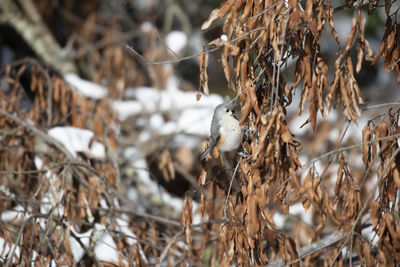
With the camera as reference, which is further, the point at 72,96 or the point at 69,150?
the point at 72,96

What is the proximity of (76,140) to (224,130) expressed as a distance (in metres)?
1.48

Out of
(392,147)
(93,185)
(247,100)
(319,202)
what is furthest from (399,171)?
(93,185)

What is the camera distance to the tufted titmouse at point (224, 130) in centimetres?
A: 169

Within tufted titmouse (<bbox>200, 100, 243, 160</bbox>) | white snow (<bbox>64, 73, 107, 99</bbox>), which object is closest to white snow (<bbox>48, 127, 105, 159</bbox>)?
white snow (<bbox>64, 73, 107, 99</bbox>)

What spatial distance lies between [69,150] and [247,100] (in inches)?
66.2

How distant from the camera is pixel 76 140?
2904mm

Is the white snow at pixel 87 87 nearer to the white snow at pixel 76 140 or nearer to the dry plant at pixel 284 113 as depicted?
the white snow at pixel 76 140

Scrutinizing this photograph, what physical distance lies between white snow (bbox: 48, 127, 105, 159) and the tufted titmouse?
53.1 inches

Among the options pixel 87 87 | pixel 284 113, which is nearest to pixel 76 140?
pixel 87 87

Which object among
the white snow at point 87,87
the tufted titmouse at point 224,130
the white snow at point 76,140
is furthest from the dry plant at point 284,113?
the white snow at point 87,87

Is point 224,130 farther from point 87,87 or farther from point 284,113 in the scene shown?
point 87,87

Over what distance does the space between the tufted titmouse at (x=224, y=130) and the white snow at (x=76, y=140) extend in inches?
53.1

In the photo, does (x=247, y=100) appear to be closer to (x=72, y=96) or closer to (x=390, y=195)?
(x=390, y=195)

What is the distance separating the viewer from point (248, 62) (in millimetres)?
1459
